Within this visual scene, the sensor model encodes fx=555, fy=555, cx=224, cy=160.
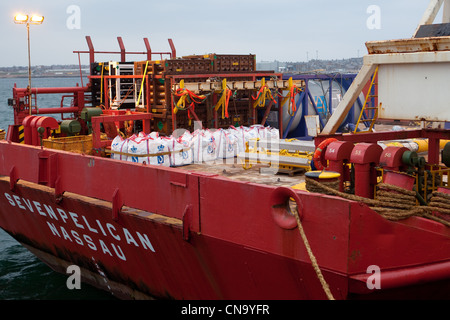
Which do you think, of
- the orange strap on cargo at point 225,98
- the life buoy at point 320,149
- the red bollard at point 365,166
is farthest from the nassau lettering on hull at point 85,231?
the orange strap on cargo at point 225,98

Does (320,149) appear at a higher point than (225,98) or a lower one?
lower

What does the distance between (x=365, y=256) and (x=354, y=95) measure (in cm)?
233

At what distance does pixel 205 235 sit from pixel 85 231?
331 cm

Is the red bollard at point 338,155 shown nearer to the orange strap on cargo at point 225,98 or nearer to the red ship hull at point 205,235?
the red ship hull at point 205,235

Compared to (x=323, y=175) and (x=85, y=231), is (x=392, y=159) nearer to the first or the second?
(x=323, y=175)

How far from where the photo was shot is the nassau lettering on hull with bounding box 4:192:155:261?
872 centimetres

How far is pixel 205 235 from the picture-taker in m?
7.33

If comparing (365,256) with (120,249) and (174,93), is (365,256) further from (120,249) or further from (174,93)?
(174,93)

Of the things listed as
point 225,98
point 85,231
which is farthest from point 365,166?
point 225,98

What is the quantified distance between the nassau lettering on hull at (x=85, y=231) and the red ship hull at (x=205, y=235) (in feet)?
0.10

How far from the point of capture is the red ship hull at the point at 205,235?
5.95 meters
